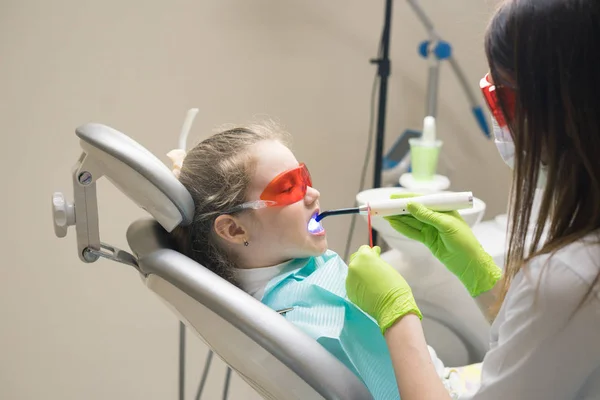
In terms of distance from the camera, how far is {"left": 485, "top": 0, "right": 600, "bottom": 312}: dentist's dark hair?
0.71 meters

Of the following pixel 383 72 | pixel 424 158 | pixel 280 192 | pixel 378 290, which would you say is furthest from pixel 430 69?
pixel 378 290

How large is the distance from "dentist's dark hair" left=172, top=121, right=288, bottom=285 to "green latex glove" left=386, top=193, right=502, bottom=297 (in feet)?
1.10

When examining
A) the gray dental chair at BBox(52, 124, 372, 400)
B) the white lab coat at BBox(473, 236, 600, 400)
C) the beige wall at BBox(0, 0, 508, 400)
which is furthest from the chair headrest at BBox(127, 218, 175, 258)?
the beige wall at BBox(0, 0, 508, 400)

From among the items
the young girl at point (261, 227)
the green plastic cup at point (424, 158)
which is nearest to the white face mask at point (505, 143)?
the young girl at point (261, 227)

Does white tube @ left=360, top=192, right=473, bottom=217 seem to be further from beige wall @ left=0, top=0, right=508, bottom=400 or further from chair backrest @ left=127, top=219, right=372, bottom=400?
beige wall @ left=0, top=0, right=508, bottom=400

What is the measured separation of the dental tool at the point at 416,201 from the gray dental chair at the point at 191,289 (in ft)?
1.11

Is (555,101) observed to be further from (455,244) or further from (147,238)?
(147,238)

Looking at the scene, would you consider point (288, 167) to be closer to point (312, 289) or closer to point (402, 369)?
point (312, 289)

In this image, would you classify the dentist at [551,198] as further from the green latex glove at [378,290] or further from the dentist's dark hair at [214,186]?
the dentist's dark hair at [214,186]

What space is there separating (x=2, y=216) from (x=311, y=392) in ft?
4.07

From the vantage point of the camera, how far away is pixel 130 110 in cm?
175

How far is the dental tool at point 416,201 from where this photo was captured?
1140mm

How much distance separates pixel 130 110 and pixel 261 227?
793 mm

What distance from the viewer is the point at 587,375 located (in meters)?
0.75
